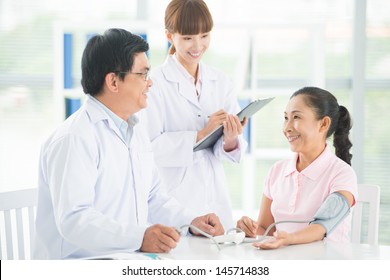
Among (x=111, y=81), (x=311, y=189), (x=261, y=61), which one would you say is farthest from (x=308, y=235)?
(x=261, y=61)

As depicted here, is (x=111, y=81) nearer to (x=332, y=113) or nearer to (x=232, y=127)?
(x=232, y=127)

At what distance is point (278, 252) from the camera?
1.43m

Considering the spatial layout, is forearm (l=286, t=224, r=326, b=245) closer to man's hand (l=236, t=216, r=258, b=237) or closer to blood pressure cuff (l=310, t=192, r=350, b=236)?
blood pressure cuff (l=310, t=192, r=350, b=236)

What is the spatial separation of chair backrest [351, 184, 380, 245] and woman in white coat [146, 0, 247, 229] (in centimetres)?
44

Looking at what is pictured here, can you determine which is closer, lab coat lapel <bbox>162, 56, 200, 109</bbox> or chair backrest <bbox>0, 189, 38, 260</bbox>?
chair backrest <bbox>0, 189, 38, 260</bbox>

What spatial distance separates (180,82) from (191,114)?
12cm

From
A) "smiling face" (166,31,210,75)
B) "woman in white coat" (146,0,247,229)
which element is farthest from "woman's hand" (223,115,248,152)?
"smiling face" (166,31,210,75)

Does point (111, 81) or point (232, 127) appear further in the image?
point (232, 127)

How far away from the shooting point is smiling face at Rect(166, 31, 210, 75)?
6.68 ft

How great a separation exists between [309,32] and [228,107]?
1.28 metres

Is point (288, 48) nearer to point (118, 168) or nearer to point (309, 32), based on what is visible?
point (309, 32)

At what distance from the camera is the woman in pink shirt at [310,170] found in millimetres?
1737

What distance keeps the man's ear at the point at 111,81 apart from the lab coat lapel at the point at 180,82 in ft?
2.11

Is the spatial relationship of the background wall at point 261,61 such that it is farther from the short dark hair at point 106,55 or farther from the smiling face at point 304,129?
the short dark hair at point 106,55
